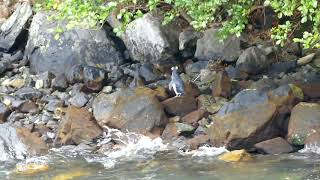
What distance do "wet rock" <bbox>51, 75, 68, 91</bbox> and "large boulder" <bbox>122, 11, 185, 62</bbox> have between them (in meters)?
1.91

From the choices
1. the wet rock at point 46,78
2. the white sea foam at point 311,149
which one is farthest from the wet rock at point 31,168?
the wet rock at point 46,78

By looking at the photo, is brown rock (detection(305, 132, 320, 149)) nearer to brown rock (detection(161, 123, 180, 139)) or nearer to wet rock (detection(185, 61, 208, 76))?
brown rock (detection(161, 123, 180, 139))

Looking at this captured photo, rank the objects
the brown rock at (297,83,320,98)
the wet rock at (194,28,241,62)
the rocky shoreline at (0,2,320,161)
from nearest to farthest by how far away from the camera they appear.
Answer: the rocky shoreline at (0,2,320,161) < the brown rock at (297,83,320,98) < the wet rock at (194,28,241,62)

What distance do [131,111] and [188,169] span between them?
244 cm

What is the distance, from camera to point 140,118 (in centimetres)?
1068

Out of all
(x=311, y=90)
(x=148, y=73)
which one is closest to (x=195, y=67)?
(x=148, y=73)

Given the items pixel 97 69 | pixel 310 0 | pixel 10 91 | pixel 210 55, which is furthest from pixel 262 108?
pixel 10 91

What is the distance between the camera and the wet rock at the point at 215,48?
42.9 feet

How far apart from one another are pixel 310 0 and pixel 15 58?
1023cm

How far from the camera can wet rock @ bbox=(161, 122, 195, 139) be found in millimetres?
10398

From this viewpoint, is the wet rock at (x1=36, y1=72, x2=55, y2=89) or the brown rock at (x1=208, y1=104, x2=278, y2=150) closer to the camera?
the brown rock at (x1=208, y1=104, x2=278, y2=150)

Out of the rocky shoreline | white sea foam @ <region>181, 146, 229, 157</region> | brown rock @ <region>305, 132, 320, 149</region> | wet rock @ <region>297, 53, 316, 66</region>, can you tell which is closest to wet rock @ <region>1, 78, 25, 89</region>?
the rocky shoreline

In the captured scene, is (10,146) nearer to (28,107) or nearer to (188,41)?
(28,107)

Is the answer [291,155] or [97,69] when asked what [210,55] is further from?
[291,155]
